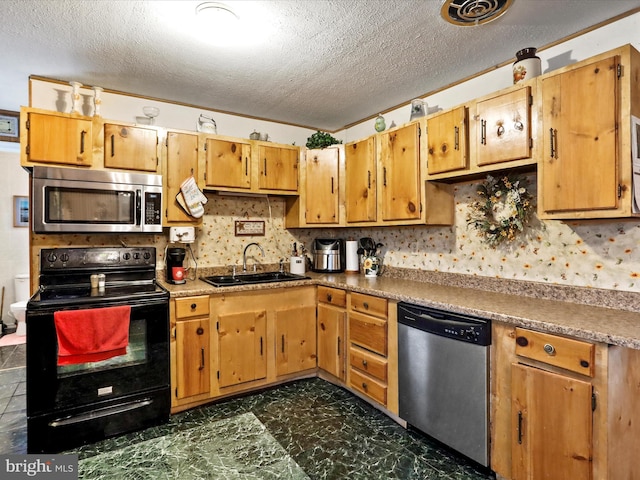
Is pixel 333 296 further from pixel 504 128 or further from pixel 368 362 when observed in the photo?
pixel 504 128

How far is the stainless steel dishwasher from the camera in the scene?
178 cm

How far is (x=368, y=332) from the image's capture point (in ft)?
8.11

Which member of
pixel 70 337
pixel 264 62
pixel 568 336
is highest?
pixel 264 62

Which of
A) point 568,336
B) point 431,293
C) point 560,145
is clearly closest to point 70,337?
point 431,293

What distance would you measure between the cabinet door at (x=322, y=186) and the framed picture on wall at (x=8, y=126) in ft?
9.18

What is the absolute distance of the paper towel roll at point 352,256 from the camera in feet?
10.9

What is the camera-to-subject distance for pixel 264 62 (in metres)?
2.34

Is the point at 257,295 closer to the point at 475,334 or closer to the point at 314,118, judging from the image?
the point at 475,334

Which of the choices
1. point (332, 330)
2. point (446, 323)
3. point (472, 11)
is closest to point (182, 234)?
point (332, 330)

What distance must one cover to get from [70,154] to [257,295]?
1.59 metres

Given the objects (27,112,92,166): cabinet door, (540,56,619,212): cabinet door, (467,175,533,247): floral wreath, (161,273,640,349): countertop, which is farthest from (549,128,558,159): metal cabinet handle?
(27,112,92,166): cabinet door

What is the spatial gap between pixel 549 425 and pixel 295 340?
5.92 ft

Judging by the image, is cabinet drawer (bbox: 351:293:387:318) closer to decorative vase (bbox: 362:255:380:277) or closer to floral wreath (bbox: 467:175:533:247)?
decorative vase (bbox: 362:255:380:277)

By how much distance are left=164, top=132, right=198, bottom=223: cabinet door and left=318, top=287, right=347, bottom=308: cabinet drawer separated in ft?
3.98
